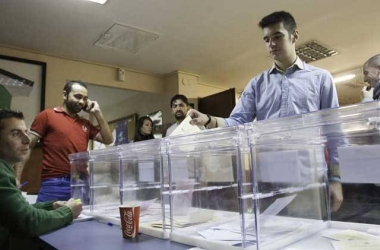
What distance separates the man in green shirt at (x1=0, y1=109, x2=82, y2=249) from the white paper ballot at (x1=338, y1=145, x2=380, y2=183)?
35.5 inches

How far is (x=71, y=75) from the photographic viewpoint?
3.54 m

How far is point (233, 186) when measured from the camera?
35.2 inches

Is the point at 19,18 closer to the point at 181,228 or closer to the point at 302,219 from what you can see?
the point at 181,228

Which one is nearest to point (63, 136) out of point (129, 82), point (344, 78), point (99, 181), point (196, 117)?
A: point (99, 181)

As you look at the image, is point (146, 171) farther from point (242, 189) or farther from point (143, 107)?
point (143, 107)

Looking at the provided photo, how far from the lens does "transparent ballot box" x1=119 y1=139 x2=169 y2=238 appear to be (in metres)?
0.99

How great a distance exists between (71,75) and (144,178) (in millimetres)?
2747

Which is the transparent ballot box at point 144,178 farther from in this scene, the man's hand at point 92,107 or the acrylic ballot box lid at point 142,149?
the man's hand at point 92,107

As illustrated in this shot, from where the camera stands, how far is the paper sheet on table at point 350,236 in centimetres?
66

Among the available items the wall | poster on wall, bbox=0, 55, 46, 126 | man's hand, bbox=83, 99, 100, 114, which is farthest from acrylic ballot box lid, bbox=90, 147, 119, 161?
the wall

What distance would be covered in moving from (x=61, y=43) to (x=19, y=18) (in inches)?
21.2

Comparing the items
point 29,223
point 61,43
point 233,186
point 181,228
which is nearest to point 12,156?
point 29,223

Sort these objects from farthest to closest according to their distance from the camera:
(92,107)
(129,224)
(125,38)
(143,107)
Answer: (143,107)
(125,38)
(92,107)
(129,224)

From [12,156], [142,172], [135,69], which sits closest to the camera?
[12,156]
